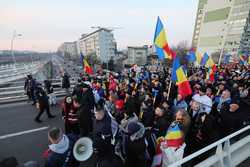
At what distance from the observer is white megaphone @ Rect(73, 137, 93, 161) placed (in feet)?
8.65

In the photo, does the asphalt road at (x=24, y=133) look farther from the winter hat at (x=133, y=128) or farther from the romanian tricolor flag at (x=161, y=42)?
the romanian tricolor flag at (x=161, y=42)

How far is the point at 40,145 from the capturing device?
509 centimetres

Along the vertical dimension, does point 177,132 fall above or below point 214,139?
above

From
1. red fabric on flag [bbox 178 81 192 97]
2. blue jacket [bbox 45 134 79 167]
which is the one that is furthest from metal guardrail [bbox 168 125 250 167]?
blue jacket [bbox 45 134 79 167]

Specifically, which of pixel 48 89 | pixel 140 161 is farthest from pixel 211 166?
pixel 48 89

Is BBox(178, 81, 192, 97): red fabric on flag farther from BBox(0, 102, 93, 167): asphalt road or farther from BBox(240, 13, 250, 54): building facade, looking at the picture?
BBox(240, 13, 250, 54): building facade

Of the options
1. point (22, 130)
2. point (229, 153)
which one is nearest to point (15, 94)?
point (22, 130)

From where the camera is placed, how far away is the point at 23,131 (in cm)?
601

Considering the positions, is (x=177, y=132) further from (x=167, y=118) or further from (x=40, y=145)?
(x=40, y=145)

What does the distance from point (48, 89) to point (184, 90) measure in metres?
6.56

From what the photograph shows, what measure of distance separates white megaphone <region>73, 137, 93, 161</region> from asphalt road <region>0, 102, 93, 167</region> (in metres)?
1.78

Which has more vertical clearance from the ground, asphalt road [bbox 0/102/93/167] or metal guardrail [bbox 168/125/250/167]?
metal guardrail [bbox 168/125/250/167]

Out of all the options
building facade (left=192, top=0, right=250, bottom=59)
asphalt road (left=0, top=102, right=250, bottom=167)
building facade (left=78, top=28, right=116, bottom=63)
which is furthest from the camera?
building facade (left=78, top=28, right=116, bottom=63)

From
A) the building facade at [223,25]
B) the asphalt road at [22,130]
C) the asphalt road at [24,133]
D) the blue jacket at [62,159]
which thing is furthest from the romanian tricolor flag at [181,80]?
the building facade at [223,25]
